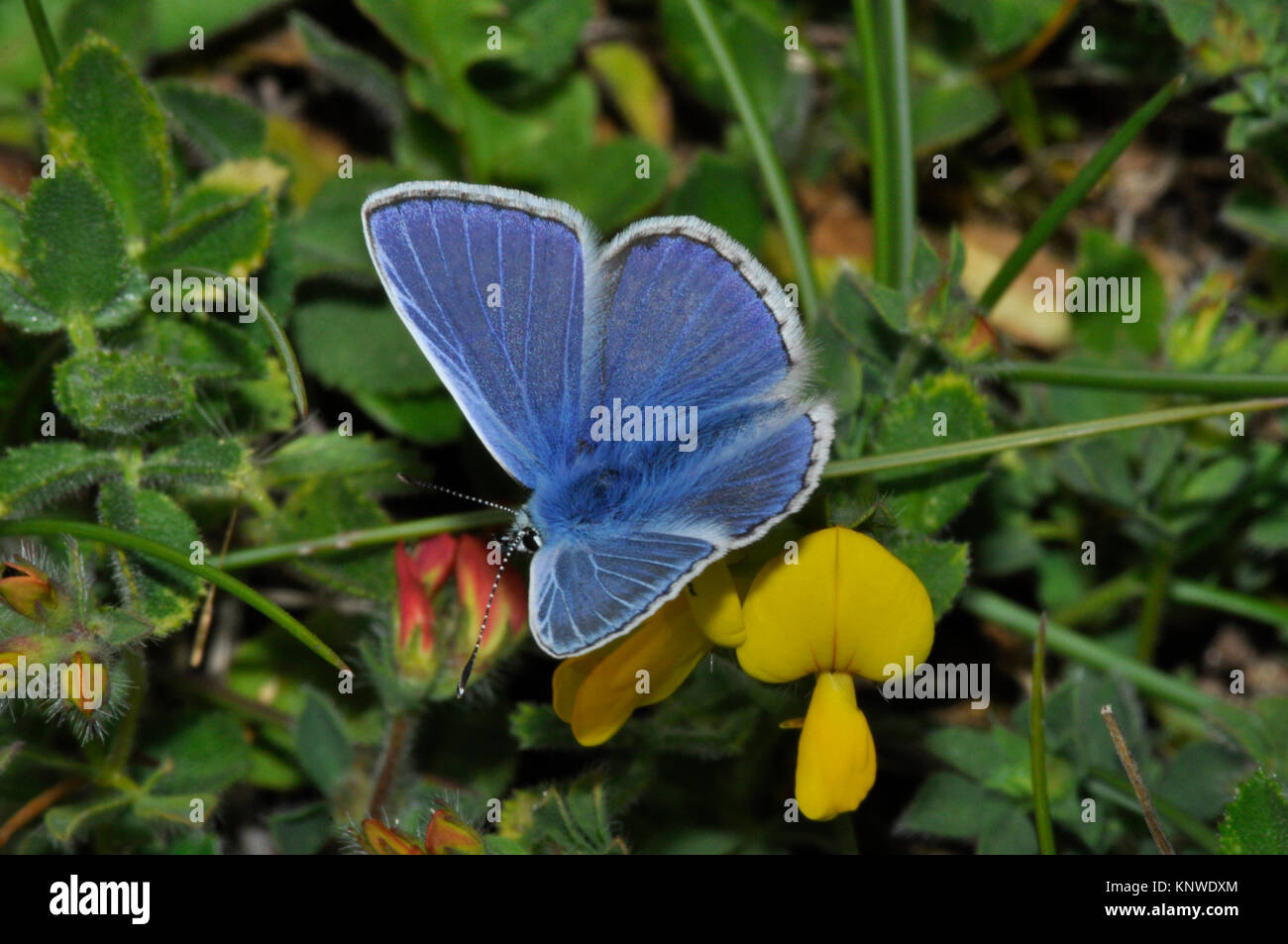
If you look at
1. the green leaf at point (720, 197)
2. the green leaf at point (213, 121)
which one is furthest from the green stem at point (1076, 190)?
the green leaf at point (213, 121)

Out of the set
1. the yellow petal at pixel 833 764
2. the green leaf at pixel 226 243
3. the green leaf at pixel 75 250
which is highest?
the green leaf at pixel 226 243

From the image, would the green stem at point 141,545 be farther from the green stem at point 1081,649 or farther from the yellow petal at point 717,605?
the green stem at point 1081,649

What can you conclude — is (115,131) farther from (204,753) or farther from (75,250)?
(204,753)

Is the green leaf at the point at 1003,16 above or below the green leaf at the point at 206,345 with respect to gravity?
above

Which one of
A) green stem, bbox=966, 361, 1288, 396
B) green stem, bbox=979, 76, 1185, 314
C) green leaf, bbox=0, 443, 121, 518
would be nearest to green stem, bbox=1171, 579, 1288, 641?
green stem, bbox=966, 361, 1288, 396

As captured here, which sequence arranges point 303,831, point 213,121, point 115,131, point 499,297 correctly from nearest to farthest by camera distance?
point 499,297 < point 115,131 < point 303,831 < point 213,121

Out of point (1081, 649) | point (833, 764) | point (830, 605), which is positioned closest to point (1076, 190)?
point (1081, 649)
